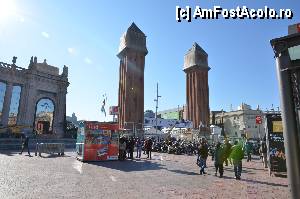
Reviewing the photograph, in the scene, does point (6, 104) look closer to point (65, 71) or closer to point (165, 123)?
point (65, 71)

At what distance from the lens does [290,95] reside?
2.74 m

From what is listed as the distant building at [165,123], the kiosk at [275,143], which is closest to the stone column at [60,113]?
the distant building at [165,123]

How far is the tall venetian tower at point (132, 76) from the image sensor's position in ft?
188

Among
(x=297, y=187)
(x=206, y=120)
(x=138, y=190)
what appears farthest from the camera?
(x=206, y=120)

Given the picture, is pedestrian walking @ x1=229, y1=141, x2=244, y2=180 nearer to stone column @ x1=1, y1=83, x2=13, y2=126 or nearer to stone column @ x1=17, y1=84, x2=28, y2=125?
stone column @ x1=1, y1=83, x2=13, y2=126

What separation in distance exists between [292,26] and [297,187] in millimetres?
1700

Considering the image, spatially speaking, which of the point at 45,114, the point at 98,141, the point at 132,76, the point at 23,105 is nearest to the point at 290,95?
the point at 98,141

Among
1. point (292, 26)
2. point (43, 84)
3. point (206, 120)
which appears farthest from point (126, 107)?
point (292, 26)

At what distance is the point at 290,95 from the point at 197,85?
223 feet

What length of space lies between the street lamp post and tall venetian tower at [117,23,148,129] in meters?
54.0

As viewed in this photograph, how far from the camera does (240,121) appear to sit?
85625mm

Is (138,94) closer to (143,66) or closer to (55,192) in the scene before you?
(143,66)

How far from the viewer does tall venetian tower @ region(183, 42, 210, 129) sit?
68.9 m

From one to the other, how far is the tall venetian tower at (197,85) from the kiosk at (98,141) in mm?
49736
